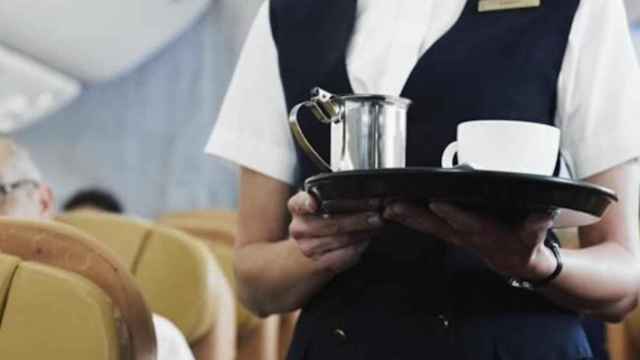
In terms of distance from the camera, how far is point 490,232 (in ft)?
1.97

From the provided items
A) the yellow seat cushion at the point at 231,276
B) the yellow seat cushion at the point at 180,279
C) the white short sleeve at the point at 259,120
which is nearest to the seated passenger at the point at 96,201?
the yellow seat cushion at the point at 231,276

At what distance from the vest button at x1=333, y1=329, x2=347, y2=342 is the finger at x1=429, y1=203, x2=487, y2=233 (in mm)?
179

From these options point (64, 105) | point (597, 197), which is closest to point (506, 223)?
point (597, 197)

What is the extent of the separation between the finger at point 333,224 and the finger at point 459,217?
1.9 inches

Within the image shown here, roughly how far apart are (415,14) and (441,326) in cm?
26

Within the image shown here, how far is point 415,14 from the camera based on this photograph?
2.61 feet

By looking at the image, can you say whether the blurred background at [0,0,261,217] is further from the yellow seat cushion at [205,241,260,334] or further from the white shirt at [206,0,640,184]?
the white shirt at [206,0,640,184]

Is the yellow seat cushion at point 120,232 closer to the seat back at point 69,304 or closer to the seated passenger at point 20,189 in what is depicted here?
the seated passenger at point 20,189

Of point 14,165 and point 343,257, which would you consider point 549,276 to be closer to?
point 343,257

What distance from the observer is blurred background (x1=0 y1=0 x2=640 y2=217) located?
12.9ft

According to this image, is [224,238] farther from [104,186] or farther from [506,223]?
[104,186]

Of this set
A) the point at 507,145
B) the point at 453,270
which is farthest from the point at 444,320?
the point at 507,145

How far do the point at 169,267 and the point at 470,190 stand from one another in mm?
1086

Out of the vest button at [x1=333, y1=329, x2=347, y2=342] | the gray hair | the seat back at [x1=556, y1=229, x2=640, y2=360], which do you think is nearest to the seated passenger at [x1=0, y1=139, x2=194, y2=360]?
the gray hair
